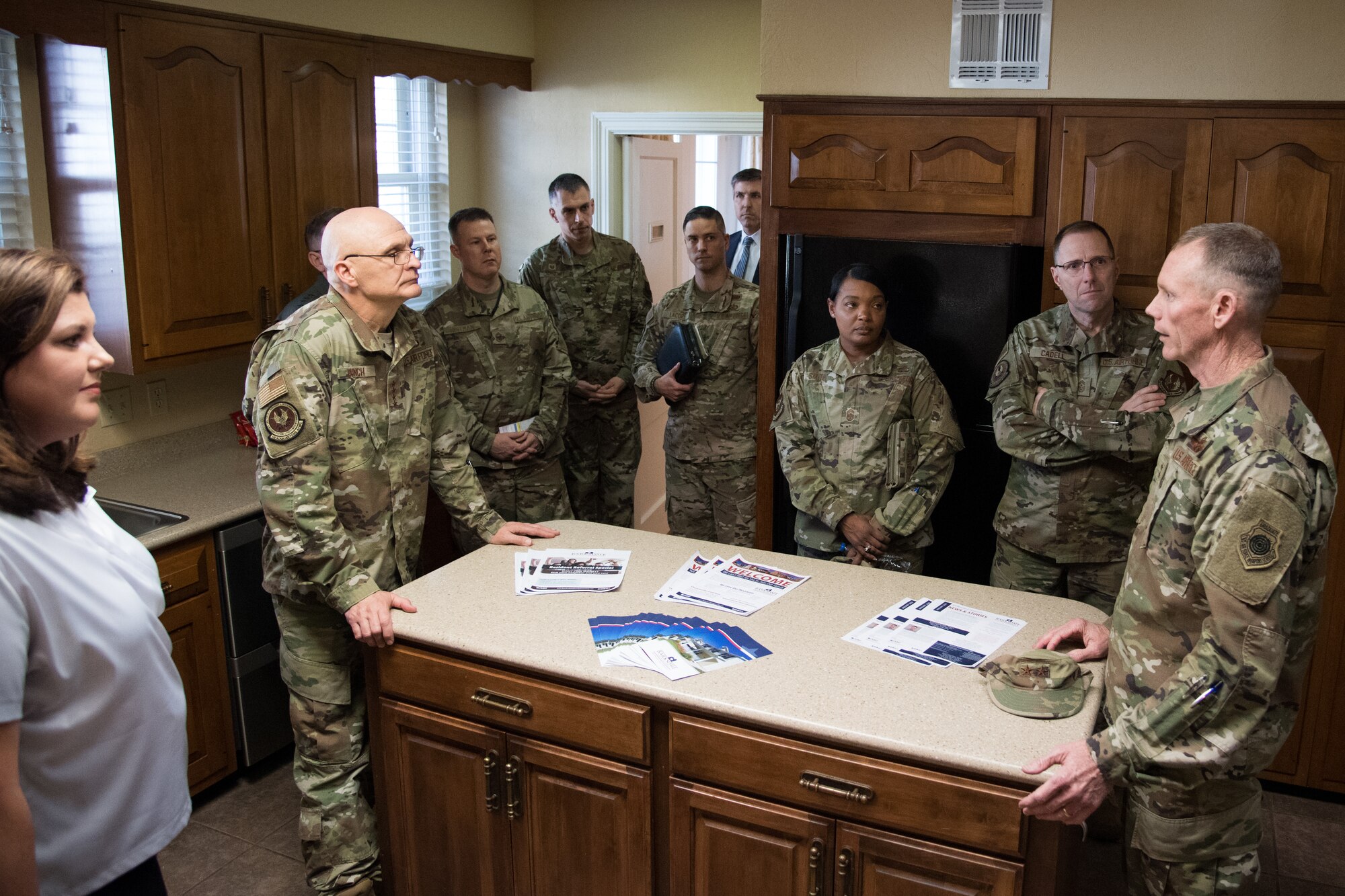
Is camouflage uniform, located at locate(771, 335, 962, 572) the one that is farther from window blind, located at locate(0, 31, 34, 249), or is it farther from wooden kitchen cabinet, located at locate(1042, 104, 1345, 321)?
window blind, located at locate(0, 31, 34, 249)

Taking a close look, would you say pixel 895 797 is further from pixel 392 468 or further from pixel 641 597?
pixel 392 468

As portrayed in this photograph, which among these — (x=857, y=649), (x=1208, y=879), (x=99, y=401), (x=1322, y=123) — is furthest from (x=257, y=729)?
(x=1322, y=123)

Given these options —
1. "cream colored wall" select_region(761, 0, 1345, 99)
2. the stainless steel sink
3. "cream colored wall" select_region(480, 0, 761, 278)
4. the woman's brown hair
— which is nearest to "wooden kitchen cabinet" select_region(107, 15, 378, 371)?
the stainless steel sink

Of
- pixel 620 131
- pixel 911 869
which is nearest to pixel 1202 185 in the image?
pixel 911 869

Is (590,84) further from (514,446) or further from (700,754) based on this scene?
(700,754)

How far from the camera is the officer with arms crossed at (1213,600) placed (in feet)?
Answer: 5.55

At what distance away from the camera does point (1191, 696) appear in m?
1.71

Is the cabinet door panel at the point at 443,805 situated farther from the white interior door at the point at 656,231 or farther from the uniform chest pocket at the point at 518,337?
the white interior door at the point at 656,231

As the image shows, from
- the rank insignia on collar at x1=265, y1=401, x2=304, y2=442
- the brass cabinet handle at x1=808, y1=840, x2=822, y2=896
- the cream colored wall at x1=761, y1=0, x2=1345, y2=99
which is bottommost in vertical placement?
the brass cabinet handle at x1=808, y1=840, x2=822, y2=896

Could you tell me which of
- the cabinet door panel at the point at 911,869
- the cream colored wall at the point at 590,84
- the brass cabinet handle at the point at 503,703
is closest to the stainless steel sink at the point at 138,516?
the brass cabinet handle at the point at 503,703

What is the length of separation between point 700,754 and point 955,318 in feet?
5.69

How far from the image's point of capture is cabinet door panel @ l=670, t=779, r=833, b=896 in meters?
1.92

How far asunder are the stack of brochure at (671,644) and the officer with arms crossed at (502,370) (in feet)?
5.23

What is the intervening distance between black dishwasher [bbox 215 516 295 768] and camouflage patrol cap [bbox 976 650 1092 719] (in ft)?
7.07
